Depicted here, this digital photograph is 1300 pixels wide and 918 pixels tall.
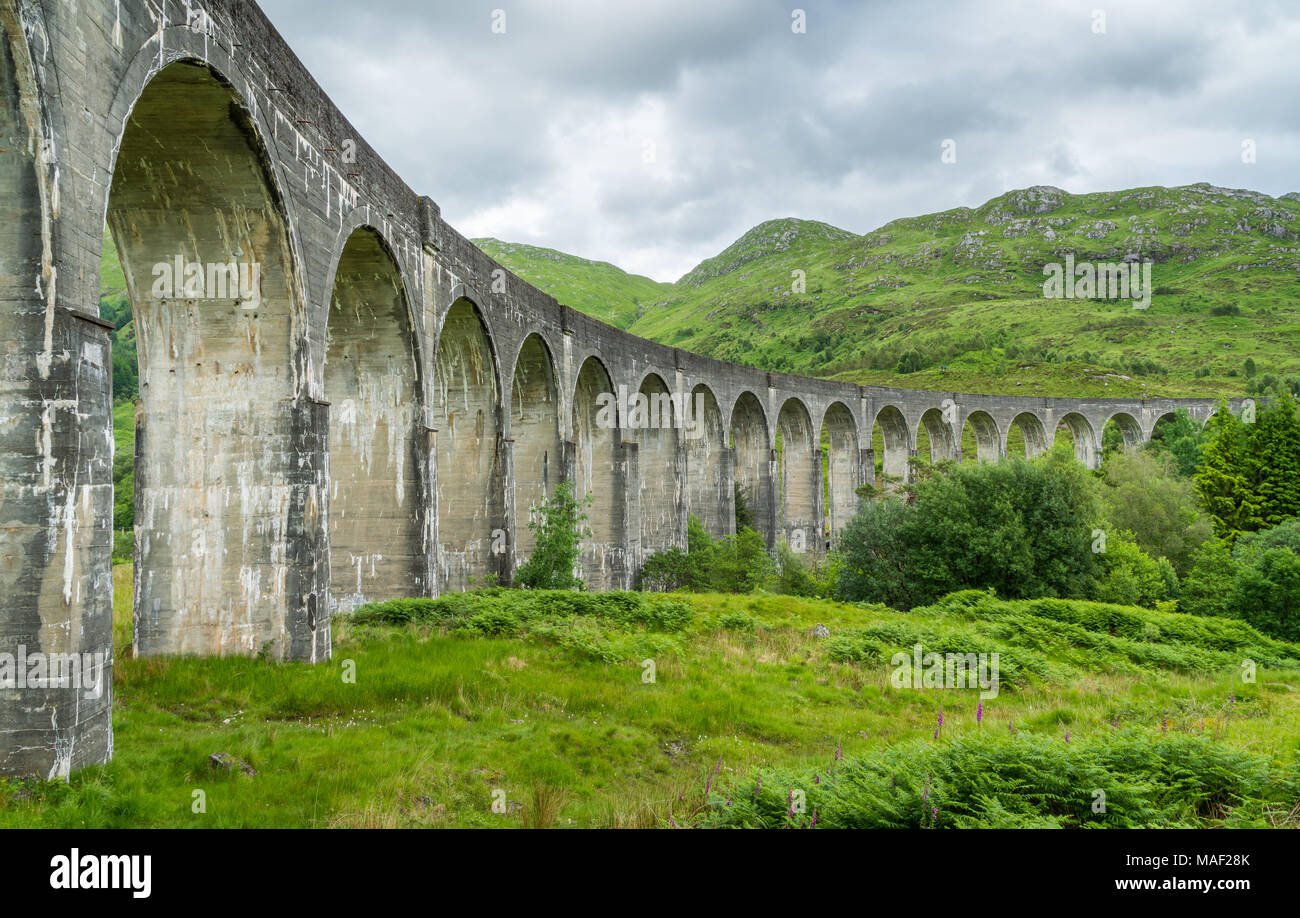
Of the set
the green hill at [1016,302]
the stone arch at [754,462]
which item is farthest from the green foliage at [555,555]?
the green hill at [1016,302]

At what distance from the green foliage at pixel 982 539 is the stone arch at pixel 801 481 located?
11.6 metres

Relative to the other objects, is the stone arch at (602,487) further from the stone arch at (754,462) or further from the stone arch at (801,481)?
the stone arch at (801,481)

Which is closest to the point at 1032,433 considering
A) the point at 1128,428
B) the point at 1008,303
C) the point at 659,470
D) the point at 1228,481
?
the point at 1128,428

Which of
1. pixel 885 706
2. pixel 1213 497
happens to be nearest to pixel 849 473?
pixel 1213 497

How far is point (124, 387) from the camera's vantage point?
66.8 meters

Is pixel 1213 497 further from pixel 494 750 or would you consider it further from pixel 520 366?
pixel 494 750

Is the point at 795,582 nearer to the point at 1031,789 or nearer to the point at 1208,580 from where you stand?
the point at 1208,580

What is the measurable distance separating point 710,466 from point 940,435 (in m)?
22.7

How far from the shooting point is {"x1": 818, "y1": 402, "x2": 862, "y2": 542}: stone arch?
41.2m

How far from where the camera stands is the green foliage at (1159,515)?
1291 inches

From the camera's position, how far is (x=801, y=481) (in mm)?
38312

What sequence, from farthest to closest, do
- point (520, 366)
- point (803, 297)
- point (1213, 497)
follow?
point (803, 297) < point (1213, 497) < point (520, 366)

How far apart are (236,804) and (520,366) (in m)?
16.2
